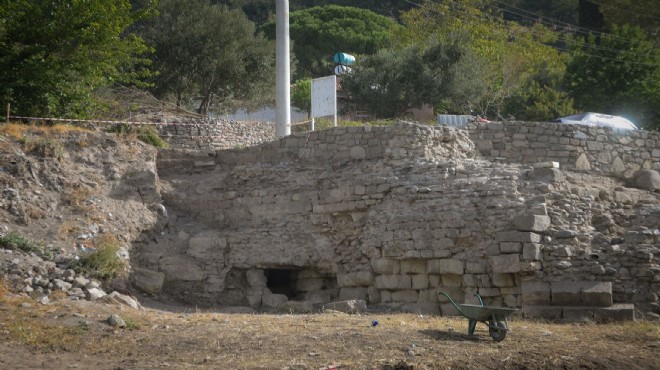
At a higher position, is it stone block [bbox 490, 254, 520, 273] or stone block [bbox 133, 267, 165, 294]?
stone block [bbox 490, 254, 520, 273]

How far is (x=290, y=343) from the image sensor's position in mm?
10648

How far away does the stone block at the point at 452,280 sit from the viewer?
46.4ft

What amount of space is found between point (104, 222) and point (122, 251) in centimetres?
69

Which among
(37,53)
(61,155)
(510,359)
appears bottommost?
(510,359)

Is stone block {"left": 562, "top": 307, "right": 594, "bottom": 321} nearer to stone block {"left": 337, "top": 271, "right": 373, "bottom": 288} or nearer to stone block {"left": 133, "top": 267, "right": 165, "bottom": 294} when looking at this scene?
stone block {"left": 337, "top": 271, "right": 373, "bottom": 288}

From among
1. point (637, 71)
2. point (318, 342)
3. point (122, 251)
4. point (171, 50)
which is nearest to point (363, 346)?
point (318, 342)

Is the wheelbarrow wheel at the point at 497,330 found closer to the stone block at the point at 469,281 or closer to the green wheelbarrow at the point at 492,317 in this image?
the green wheelbarrow at the point at 492,317

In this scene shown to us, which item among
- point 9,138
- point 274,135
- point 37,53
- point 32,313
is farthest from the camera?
point 274,135

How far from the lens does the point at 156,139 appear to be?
60.6 feet

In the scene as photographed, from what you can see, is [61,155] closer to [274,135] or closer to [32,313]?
[32,313]

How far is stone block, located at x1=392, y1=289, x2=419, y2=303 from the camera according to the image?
1441 centimetres

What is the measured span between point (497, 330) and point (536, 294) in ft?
7.57

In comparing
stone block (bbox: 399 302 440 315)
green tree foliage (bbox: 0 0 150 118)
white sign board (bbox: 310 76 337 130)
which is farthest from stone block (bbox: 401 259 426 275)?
green tree foliage (bbox: 0 0 150 118)

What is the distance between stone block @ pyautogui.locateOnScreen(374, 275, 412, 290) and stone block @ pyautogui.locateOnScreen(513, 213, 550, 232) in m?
1.98
